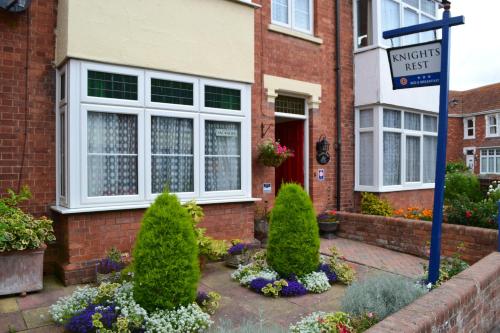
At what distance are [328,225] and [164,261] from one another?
546 centimetres

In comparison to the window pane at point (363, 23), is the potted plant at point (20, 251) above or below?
below

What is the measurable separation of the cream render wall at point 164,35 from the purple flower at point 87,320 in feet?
11.0

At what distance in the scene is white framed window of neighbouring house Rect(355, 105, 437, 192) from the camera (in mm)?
9766

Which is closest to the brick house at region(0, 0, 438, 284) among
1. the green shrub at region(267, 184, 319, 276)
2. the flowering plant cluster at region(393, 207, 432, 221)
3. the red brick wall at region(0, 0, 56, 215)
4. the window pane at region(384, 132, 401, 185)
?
the red brick wall at region(0, 0, 56, 215)

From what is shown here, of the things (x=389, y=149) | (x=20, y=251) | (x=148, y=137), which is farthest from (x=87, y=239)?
(x=389, y=149)

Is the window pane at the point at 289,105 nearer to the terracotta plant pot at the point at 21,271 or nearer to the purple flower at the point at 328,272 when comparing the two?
the purple flower at the point at 328,272

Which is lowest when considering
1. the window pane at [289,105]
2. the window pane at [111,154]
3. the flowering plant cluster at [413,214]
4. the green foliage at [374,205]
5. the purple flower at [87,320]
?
the purple flower at [87,320]

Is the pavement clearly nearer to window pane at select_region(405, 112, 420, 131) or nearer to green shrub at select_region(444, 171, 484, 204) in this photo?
window pane at select_region(405, 112, 420, 131)

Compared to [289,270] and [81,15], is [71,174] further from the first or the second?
[289,270]

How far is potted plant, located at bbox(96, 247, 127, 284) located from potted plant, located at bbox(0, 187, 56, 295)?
0.71 meters

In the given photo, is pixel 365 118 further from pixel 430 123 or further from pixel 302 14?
pixel 302 14

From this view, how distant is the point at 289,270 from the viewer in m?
5.48

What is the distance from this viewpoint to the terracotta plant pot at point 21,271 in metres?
4.88

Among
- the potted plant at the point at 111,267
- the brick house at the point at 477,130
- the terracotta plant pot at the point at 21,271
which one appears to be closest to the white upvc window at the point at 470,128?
the brick house at the point at 477,130
